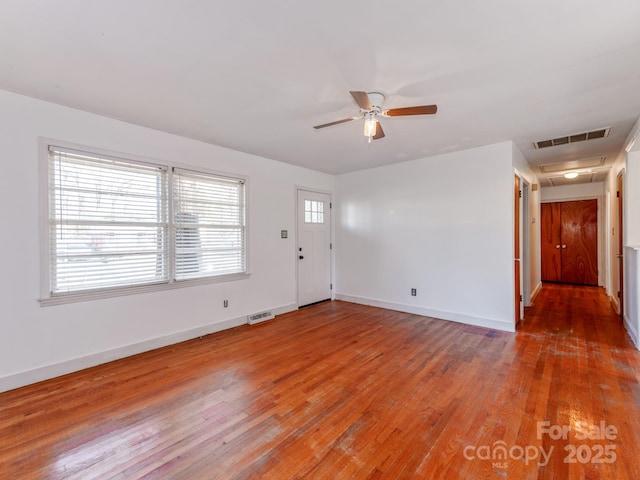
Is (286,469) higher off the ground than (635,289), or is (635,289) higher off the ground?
(635,289)

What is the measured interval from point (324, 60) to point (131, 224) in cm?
265

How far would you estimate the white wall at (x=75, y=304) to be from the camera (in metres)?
2.52

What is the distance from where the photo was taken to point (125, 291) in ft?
10.3

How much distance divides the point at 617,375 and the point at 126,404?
4.25 metres

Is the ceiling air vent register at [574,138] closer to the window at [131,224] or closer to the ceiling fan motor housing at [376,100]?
the ceiling fan motor housing at [376,100]

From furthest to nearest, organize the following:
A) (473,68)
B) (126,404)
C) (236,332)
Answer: (236,332) → (126,404) → (473,68)

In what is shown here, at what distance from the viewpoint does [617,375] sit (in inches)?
104

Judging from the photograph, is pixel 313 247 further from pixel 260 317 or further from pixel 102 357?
pixel 102 357

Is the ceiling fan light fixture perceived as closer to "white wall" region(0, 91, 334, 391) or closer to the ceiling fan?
the ceiling fan

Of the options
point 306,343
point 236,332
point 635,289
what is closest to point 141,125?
point 236,332

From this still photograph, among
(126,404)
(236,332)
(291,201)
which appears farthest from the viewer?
(291,201)

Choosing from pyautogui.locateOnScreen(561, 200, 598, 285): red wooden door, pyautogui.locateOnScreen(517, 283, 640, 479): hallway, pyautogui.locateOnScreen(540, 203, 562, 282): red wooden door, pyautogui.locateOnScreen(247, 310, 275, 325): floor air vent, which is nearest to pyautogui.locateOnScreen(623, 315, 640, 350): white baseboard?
pyautogui.locateOnScreen(517, 283, 640, 479): hallway

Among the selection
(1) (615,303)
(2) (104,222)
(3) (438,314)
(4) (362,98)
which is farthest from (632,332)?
(2) (104,222)

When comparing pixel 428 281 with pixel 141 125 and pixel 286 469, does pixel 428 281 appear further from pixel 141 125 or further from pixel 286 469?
pixel 141 125
